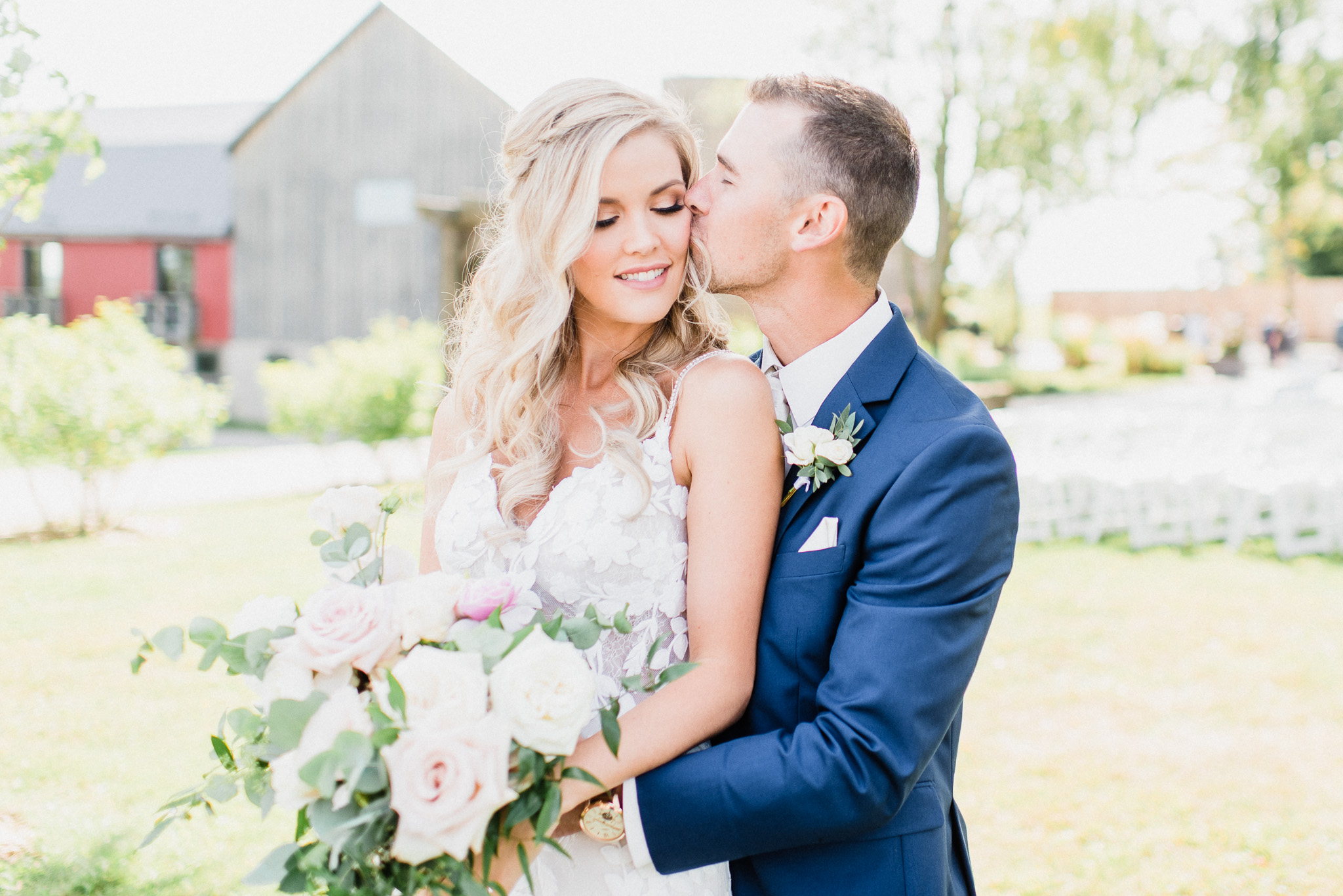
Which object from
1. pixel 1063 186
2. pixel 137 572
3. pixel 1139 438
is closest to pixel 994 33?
pixel 1063 186

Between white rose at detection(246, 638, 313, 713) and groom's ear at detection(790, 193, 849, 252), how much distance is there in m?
1.54

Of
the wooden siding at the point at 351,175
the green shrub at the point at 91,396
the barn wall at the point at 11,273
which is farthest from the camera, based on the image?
the barn wall at the point at 11,273

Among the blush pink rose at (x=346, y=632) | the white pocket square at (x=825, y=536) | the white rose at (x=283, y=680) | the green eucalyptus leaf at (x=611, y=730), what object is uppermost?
the white pocket square at (x=825, y=536)

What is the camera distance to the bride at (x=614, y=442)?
88.7 inches

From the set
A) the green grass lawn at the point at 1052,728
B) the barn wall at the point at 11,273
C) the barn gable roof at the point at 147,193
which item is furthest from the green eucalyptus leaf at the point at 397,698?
the barn wall at the point at 11,273

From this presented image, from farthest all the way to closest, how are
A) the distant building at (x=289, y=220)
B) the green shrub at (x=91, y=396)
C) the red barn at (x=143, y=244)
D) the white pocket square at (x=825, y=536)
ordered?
the red barn at (x=143, y=244) < the distant building at (x=289, y=220) < the green shrub at (x=91, y=396) < the white pocket square at (x=825, y=536)

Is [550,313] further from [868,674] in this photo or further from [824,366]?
[868,674]

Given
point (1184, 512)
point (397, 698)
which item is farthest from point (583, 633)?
point (1184, 512)

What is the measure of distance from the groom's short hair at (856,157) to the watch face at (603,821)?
1.44 metres

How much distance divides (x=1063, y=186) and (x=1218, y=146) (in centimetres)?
499

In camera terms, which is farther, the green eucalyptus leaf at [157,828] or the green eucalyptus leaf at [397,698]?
the green eucalyptus leaf at [157,828]

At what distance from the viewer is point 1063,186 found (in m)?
27.0

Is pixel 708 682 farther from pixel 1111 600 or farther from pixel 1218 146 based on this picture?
pixel 1218 146

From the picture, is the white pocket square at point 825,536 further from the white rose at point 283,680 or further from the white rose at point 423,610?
the white rose at point 283,680
